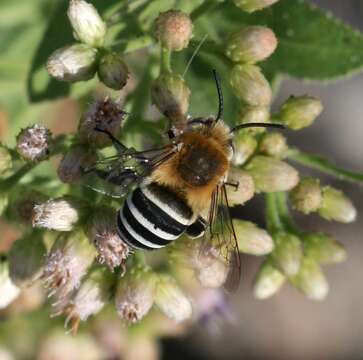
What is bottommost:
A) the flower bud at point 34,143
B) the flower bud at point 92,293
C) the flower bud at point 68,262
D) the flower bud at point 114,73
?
the flower bud at point 92,293

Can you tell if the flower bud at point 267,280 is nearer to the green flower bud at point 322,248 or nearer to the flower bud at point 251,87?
the green flower bud at point 322,248

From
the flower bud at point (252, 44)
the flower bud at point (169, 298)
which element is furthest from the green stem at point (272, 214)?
the flower bud at point (252, 44)

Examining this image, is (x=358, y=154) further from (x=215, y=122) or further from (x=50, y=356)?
(x=215, y=122)

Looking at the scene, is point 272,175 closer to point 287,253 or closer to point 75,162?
point 287,253

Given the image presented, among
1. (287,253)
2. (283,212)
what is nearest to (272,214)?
(283,212)

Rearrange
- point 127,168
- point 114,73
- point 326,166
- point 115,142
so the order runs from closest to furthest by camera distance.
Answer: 1. point 127,168
2. point 115,142
3. point 114,73
4. point 326,166

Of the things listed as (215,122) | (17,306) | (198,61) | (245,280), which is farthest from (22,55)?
(245,280)
